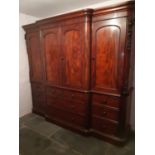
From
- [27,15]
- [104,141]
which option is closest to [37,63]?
[27,15]

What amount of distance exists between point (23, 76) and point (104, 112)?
6.30ft

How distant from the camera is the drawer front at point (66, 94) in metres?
2.26

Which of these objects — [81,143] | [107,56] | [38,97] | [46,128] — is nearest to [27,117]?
[38,97]

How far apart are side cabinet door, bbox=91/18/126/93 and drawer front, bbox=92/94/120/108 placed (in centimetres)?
10

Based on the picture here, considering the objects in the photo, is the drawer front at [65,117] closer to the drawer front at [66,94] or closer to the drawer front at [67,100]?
the drawer front at [67,100]

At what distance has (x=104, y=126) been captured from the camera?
2.19 metres

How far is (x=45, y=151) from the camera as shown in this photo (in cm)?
202

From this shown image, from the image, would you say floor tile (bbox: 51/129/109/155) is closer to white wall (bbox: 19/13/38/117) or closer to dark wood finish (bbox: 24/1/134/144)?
dark wood finish (bbox: 24/1/134/144)

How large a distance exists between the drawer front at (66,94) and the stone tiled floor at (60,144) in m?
0.63

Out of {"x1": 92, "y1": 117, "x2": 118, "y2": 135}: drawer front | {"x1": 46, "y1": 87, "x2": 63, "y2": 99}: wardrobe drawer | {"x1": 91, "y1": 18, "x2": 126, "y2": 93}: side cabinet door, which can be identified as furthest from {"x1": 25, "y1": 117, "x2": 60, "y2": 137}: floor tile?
{"x1": 91, "y1": 18, "x2": 126, "y2": 93}: side cabinet door

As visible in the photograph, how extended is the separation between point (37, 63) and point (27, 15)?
108 cm

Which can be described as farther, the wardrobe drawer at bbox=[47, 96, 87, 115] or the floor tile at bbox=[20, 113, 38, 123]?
the floor tile at bbox=[20, 113, 38, 123]

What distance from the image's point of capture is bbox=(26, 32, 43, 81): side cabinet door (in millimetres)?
2731
